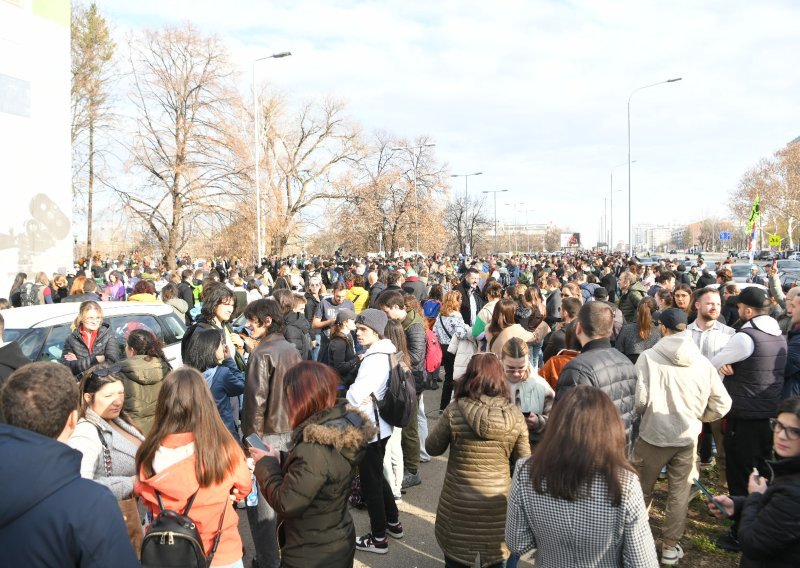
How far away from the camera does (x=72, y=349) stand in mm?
5773

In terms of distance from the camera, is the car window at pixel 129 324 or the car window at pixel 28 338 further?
the car window at pixel 129 324

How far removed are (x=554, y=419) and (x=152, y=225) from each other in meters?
32.8

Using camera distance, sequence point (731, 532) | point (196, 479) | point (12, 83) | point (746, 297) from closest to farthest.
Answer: point (196, 479), point (731, 532), point (746, 297), point (12, 83)

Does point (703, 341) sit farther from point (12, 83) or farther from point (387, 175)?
point (387, 175)

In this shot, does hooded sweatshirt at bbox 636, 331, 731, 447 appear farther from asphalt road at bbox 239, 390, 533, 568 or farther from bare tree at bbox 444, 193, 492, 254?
bare tree at bbox 444, 193, 492, 254

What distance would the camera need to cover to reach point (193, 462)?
2.76 metres

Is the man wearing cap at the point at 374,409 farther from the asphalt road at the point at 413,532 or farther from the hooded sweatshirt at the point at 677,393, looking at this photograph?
the hooded sweatshirt at the point at 677,393

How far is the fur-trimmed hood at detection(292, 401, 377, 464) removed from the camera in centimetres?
284

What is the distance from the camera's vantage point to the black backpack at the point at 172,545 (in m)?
2.52

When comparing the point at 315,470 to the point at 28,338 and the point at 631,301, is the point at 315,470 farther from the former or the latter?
the point at 631,301

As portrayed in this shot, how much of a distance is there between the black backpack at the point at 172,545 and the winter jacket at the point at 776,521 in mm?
2412

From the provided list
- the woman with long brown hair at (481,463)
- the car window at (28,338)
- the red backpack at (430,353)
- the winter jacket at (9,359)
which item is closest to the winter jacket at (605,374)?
the woman with long brown hair at (481,463)

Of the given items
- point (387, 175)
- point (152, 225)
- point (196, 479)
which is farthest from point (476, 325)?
point (387, 175)

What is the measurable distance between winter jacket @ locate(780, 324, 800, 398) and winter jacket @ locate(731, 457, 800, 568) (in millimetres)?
2957
